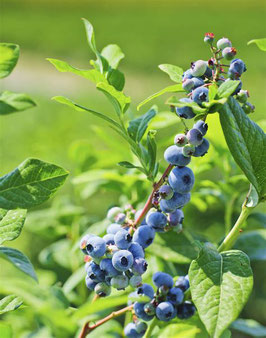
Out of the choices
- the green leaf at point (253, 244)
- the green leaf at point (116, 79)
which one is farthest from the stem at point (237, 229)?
the green leaf at point (253, 244)

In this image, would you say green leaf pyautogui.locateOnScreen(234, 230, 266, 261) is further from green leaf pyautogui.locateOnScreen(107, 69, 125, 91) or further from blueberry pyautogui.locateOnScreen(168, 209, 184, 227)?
green leaf pyautogui.locateOnScreen(107, 69, 125, 91)

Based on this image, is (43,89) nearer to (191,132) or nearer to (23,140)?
(23,140)

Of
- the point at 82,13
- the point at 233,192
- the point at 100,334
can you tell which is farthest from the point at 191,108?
the point at 82,13

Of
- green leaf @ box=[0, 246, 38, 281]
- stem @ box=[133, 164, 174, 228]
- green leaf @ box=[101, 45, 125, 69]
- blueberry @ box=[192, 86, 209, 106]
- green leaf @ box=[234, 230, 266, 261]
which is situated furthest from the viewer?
green leaf @ box=[234, 230, 266, 261]

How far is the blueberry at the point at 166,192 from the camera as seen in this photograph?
0.86 metres

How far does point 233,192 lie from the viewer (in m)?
1.41

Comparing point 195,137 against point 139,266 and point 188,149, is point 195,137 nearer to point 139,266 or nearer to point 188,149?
point 188,149

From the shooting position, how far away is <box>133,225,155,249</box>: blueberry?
898 millimetres

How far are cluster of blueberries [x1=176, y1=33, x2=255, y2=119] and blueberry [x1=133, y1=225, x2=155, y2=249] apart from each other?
0.66ft

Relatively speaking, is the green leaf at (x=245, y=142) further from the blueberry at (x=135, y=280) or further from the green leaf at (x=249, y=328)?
the green leaf at (x=249, y=328)

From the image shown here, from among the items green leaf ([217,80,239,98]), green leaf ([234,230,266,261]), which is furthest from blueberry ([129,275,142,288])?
green leaf ([234,230,266,261])

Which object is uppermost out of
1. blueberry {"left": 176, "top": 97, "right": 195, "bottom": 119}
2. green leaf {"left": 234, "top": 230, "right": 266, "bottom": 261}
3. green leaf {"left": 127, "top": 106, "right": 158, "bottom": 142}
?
blueberry {"left": 176, "top": 97, "right": 195, "bottom": 119}

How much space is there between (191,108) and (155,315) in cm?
38

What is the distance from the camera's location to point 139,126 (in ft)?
3.20
